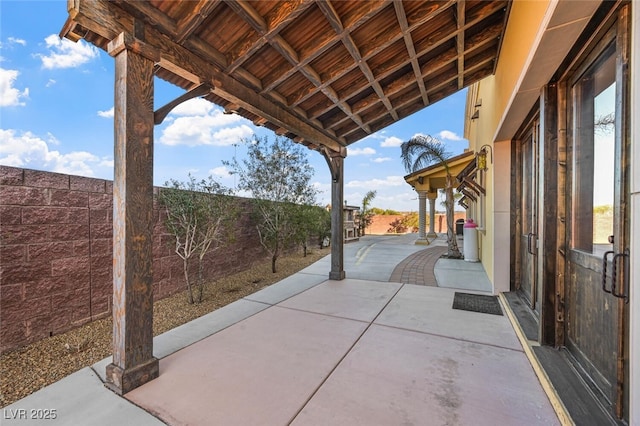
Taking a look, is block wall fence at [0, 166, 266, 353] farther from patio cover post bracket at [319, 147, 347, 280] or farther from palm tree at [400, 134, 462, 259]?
palm tree at [400, 134, 462, 259]

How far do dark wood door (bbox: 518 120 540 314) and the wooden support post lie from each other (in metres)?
3.74

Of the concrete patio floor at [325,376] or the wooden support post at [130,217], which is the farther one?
the wooden support post at [130,217]

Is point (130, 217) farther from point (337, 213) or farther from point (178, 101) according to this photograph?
point (337, 213)

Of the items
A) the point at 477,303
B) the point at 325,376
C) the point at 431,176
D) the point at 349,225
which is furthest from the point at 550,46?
the point at 349,225

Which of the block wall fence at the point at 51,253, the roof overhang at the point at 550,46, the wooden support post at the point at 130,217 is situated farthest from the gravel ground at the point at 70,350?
the roof overhang at the point at 550,46

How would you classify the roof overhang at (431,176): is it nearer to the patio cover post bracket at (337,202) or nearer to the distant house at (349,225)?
the distant house at (349,225)

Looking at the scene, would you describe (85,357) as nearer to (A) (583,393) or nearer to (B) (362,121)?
(A) (583,393)

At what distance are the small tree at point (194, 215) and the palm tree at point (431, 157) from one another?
242 inches

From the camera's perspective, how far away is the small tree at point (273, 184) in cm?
605

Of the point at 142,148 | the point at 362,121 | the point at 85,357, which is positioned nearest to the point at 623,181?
the point at 142,148

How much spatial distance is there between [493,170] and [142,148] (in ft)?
15.5

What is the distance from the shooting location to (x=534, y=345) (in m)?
2.39

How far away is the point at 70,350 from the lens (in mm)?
2607

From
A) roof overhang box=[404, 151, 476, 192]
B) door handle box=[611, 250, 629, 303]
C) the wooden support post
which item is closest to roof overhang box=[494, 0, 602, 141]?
door handle box=[611, 250, 629, 303]
